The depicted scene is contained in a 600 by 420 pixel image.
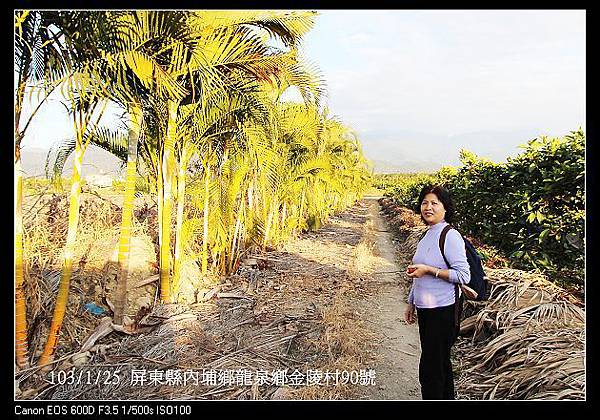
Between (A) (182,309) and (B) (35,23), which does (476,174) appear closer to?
(A) (182,309)

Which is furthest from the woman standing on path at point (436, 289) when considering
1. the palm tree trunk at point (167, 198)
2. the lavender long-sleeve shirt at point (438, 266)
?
the palm tree trunk at point (167, 198)

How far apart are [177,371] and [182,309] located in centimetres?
134

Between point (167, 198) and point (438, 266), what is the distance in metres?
2.99

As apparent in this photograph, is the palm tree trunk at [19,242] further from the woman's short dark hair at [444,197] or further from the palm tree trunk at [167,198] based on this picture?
the woman's short dark hair at [444,197]

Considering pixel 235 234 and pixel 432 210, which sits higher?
pixel 432 210

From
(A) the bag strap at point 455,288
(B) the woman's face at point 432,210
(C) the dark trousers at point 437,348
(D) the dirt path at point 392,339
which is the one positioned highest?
(B) the woman's face at point 432,210

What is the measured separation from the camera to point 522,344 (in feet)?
10.6

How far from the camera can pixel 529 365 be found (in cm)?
297

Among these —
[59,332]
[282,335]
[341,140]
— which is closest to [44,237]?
[59,332]

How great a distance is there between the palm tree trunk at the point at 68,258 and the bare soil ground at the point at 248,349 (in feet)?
0.45

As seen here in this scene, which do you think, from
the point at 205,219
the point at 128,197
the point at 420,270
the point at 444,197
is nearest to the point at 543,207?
the point at 444,197

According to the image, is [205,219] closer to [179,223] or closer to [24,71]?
[179,223]

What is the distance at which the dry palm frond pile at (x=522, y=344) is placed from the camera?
2762 mm

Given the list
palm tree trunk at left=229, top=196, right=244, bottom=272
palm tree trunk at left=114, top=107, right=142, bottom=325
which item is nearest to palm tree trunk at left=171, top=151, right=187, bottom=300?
palm tree trunk at left=114, top=107, right=142, bottom=325
